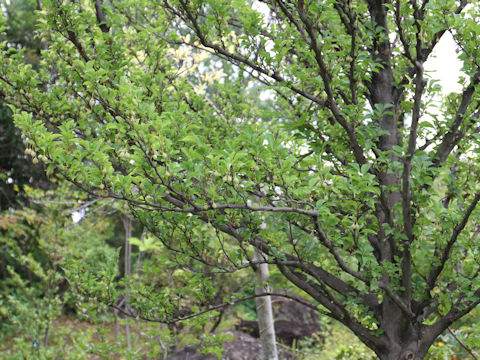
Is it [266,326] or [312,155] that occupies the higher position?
[312,155]

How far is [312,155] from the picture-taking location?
7.97ft

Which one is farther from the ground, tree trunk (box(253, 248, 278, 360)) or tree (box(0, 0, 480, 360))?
tree (box(0, 0, 480, 360))

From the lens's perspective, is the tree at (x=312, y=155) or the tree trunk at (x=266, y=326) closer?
the tree at (x=312, y=155)

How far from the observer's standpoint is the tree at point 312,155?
189 cm

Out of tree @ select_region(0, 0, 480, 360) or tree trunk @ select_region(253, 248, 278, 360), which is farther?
tree trunk @ select_region(253, 248, 278, 360)

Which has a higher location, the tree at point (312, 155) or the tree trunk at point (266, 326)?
the tree at point (312, 155)

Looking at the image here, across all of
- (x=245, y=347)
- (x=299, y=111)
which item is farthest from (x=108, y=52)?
(x=245, y=347)

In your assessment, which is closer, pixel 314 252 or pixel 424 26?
pixel 424 26

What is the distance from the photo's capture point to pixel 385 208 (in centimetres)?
234

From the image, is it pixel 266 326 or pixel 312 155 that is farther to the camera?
pixel 266 326

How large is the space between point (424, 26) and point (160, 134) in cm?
154

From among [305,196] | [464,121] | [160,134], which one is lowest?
[305,196]

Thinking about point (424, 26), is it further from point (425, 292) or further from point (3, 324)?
point (3, 324)

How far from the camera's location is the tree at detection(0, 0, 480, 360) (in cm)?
189
